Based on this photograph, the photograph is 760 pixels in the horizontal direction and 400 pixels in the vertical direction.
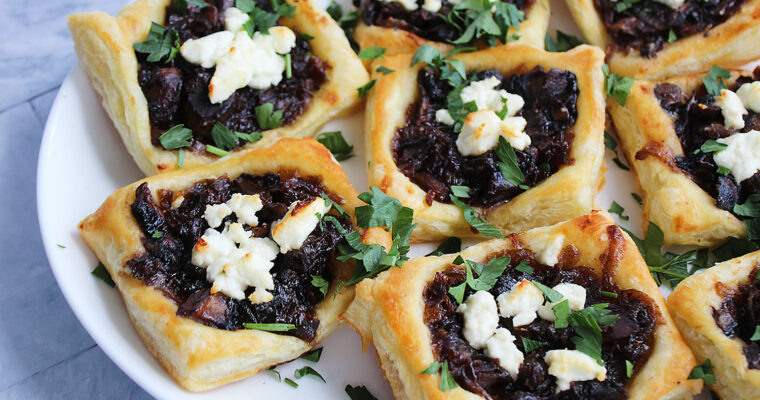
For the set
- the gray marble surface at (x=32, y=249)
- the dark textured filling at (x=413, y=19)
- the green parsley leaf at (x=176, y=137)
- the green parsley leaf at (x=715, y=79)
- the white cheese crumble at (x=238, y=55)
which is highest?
the white cheese crumble at (x=238, y=55)

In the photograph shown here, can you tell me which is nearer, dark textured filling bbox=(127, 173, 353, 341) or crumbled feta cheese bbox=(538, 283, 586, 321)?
crumbled feta cheese bbox=(538, 283, 586, 321)

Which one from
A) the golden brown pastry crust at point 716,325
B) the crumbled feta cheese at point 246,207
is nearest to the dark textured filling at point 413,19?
the crumbled feta cheese at point 246,207

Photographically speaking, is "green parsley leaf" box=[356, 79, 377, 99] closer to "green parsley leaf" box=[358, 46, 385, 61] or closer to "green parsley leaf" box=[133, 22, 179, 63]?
"green parsley leaf" box=[358, 46, 385, 61]

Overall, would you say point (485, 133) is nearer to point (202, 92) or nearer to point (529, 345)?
point (529, 345)

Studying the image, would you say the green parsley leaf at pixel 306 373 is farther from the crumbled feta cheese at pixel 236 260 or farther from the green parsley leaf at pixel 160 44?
the green parsley leaf at pixel 160 44

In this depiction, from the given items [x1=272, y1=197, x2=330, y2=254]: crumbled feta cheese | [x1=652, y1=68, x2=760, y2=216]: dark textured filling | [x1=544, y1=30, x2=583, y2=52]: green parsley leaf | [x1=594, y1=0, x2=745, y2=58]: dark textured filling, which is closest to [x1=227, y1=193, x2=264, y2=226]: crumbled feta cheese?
[x1=272, y1=197, x2=330, y2=254]: crumbled feta cheese
